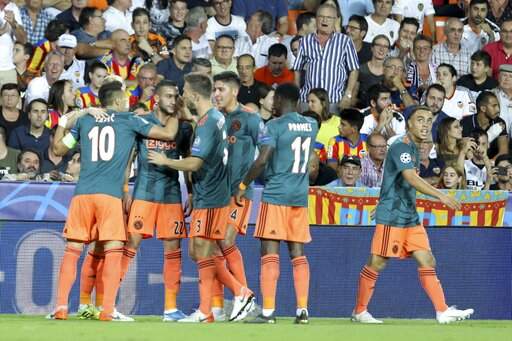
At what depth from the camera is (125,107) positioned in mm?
12742

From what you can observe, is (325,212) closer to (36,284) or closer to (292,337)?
(36,284)

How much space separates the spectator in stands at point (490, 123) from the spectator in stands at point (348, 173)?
299cm

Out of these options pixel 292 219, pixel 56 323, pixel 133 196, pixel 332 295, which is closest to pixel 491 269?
pixel 332 295

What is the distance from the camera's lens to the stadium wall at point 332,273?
1462 centimetres

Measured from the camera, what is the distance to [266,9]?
2038cm

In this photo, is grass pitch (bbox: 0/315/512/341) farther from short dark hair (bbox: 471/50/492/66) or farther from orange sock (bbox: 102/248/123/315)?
short dark hair (bbox: 471/50/492/66)

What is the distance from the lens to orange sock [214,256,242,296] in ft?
43.0

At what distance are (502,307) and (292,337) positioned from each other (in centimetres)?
519

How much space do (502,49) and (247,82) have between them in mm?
4378

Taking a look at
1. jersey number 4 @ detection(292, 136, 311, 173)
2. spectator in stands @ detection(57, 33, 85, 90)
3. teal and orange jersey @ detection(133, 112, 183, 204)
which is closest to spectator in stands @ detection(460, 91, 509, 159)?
spectator in stands @ detection(57, 33, 85, 90)

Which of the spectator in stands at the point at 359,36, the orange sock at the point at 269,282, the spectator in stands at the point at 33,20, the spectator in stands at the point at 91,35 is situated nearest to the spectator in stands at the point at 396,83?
the spectator in stands at the point at 359,36

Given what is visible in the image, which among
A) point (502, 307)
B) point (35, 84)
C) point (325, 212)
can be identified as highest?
point (35, 84)

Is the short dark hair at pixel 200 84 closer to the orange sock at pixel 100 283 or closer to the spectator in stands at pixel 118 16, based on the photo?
the orange sock at pixel 100 283

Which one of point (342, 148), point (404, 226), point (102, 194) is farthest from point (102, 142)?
point (342, 148)
